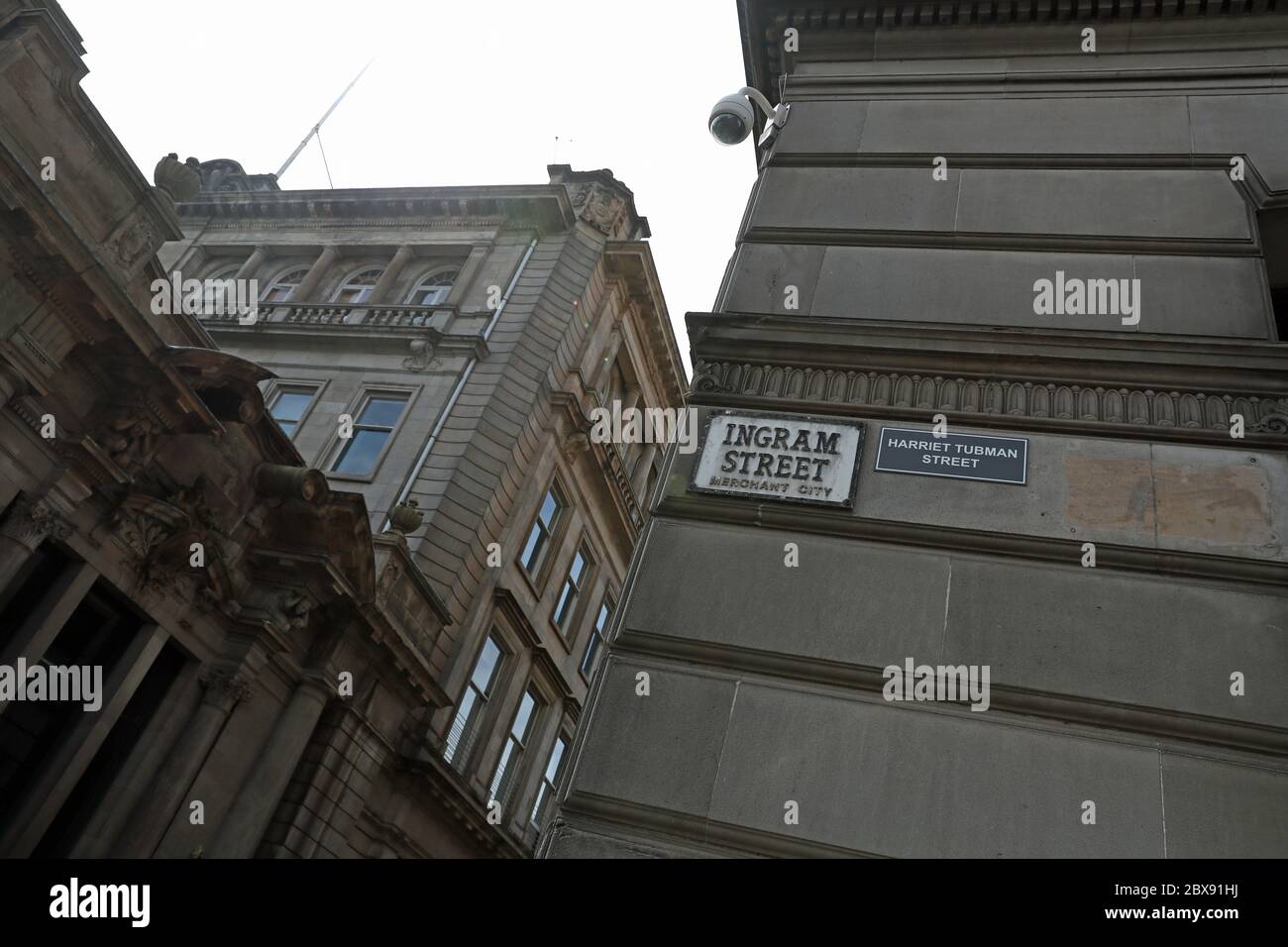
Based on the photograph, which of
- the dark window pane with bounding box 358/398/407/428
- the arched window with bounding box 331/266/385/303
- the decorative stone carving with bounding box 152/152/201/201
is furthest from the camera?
the arched window with bounding box 331/266/385/303

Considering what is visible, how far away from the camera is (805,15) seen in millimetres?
9992

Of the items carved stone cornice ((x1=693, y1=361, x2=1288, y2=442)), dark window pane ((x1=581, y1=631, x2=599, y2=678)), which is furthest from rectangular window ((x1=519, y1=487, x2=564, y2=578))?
carved stone cornice ((x1=693, y1=361, x2=1288, y2=442))

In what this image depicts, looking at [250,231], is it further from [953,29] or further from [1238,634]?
[1238,634]

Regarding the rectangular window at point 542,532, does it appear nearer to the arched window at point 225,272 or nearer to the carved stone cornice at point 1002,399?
the arched window at point 225,272

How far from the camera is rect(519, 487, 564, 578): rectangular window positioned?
2614cm

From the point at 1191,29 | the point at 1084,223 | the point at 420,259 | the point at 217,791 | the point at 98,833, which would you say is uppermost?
the point at 420,259

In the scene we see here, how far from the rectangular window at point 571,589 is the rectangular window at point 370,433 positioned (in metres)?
7.75

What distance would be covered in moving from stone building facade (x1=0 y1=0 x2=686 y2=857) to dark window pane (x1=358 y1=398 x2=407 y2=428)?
0.17 m

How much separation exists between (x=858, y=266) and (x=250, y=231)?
94.6 ft

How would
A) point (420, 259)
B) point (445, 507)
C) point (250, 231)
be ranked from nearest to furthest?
1. point (445, 507)
2. point (420, 259)
3. point (250, 231)

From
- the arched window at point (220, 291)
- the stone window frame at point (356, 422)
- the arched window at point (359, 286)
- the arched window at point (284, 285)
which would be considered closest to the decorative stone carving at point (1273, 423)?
the stone window frame at point (356, 422)

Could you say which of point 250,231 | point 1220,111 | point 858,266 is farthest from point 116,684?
point 250,231

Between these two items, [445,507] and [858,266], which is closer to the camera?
[858,266]

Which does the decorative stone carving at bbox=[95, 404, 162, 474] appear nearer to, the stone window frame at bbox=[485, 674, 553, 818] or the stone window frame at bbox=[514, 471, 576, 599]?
the stone window frame at bbox=[514, 471, 576, 599]
